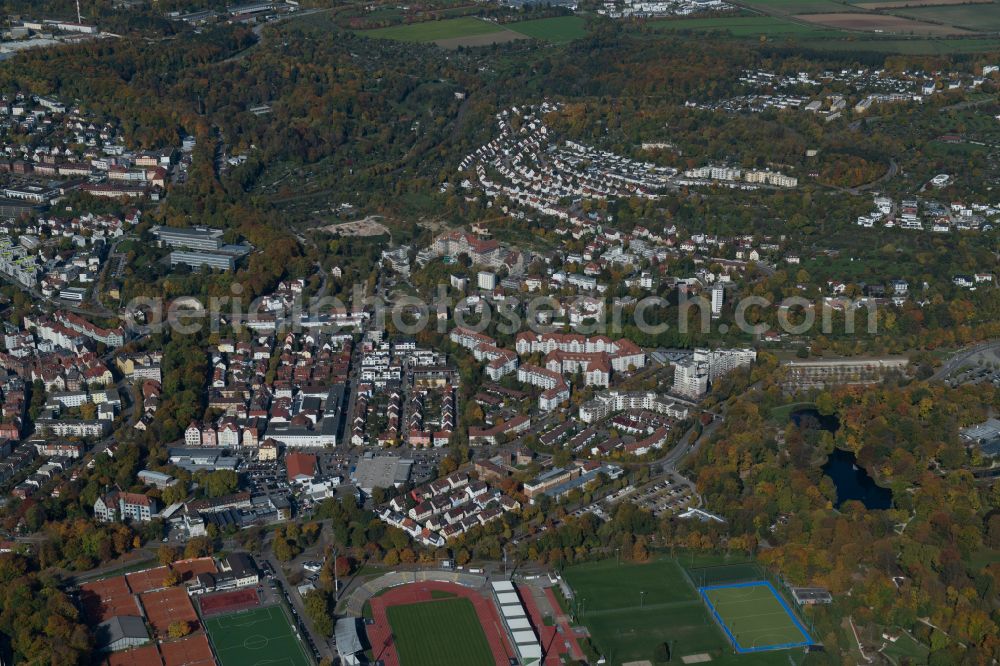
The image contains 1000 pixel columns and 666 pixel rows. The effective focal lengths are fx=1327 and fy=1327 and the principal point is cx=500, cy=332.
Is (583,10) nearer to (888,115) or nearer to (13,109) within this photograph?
(888,115)

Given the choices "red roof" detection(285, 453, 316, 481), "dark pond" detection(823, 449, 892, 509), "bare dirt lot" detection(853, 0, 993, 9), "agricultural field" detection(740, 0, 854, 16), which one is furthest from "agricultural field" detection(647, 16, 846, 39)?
"red roof" detection(285, 453, 316, 481)

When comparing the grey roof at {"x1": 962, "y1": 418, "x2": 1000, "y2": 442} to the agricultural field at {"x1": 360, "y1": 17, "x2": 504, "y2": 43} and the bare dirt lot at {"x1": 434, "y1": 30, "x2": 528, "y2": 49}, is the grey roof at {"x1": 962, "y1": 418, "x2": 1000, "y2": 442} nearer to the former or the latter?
the bare dirt lot at {"x1": 434, "y1": 30, "x2": 528, "y2": 49}

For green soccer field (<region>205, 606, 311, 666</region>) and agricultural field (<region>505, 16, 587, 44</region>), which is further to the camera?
agricultural field (<region>505, 16, 587, 44</region>)

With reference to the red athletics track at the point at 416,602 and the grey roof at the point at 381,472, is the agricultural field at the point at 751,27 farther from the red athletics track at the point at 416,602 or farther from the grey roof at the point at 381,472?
the red athletics track at the point at 416,602

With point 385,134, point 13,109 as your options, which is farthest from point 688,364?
point 13,109

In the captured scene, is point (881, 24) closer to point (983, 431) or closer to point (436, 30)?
point (436, 30)

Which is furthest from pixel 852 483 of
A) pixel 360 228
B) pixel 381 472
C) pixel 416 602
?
pixel 360 228

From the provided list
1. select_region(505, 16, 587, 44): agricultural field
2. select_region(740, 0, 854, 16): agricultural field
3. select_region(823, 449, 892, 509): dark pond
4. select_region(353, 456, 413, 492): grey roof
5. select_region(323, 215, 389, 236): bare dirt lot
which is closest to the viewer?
select_region(353, 456, 413, 492): grey roof
